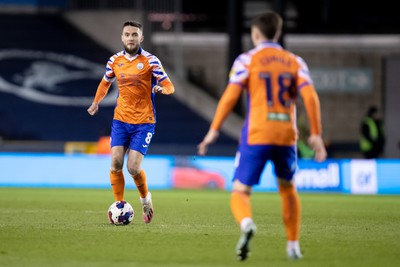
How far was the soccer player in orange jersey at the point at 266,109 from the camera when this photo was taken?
329 inches

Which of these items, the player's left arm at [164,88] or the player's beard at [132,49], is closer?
the player's left arm at [164,88]

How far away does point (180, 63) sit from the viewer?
30422 millimetres

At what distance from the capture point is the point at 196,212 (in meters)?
14.4

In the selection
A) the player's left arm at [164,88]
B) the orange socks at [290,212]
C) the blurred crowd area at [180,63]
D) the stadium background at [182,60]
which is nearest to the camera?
the orange socks at [290,212]

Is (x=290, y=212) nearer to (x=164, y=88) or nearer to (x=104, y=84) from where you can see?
(x=164, y=88)

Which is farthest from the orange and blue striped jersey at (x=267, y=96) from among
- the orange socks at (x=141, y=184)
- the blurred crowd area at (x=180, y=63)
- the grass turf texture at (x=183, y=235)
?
the blurred crowd area at (x=180, y=63)

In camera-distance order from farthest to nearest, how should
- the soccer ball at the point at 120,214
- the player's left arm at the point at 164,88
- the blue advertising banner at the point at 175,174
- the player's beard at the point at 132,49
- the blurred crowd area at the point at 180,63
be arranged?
the blurred crowd area at the point at 180,63, the blue advertising banner at the point at 175,174, the player's beard at the point at 132,49, the soccer ball at the point at 120,214, the player's left arm at the point at 164,88

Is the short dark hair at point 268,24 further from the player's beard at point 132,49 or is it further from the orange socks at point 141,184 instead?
the orange socks at point 141,184

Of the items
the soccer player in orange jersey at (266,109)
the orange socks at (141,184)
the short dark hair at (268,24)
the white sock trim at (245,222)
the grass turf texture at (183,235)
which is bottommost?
the grass turf texture at (183,235)

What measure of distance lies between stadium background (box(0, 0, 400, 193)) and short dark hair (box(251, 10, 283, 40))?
19928 mm

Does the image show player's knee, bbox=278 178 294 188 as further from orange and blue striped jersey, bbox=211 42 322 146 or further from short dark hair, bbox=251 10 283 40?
short dark hair, bbox=251 10 283 40

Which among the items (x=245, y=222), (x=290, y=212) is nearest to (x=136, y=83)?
(x=290, y=212)

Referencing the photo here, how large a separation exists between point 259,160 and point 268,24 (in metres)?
1.12

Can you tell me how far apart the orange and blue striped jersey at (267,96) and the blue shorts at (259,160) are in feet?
0.18
